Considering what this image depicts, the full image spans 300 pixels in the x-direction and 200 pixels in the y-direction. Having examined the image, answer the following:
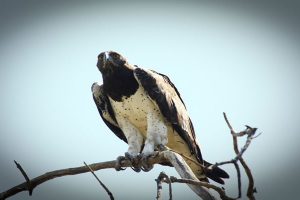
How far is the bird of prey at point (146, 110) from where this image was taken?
28.5ft

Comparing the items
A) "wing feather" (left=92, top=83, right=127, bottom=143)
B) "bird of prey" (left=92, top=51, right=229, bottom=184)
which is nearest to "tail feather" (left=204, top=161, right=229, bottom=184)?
"bird of prey" (left=92, top=51, right=229, bottom=184)

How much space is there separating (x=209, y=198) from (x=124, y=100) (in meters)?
3.27

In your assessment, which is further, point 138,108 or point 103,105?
point 103,105

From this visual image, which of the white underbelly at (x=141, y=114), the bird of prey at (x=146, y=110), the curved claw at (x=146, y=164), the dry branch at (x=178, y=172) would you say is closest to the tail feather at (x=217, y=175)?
the bird of prey at (x=146, y=110)

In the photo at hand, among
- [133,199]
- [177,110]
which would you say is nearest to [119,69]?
[177,110]

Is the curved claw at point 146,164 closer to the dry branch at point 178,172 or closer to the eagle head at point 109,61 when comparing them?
the dry branch at point 178,172

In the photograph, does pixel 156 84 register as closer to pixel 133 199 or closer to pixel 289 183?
pixel 133 199

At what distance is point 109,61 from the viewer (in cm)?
901

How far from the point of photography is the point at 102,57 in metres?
9.03

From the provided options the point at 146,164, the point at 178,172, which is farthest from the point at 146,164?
the point at 178,172

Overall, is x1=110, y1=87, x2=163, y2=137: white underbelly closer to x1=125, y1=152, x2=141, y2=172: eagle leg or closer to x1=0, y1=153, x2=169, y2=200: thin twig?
x1=125, y1=152, x2=141, y2=172: eagle leg

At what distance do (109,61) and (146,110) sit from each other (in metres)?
0.93

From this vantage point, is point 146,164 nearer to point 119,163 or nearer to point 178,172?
point 119,163

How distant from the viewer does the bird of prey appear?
8.67 metres
